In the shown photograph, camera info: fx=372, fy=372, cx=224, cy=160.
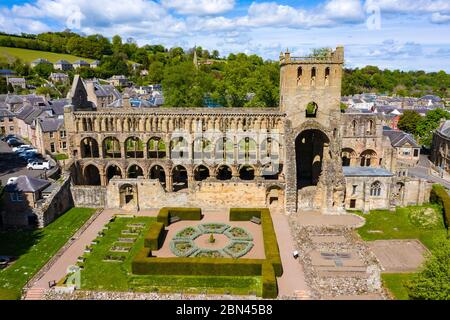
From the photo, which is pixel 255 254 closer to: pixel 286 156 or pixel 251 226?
pixel 251 226

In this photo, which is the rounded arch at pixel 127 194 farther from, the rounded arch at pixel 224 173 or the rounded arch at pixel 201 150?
the rounded arch at pixel 224 173

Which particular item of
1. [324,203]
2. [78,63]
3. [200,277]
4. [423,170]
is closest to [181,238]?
[200,277]

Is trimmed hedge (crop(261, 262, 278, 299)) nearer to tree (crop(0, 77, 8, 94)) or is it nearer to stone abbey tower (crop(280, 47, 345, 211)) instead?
stone abbey tower (crop(280, 47, 345, 211))

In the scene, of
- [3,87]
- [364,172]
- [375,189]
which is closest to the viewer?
[375,189]

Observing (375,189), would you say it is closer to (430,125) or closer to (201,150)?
→ (201,150)

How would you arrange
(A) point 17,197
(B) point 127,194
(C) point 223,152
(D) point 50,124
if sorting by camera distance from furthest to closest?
(D) point 50,124 → (C) point 223,152 → (B) point 127,194 → (A) point 17,197

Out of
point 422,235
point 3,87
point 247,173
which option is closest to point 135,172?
point 247,173

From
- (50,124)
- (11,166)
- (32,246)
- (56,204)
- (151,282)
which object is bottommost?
(151,282)
